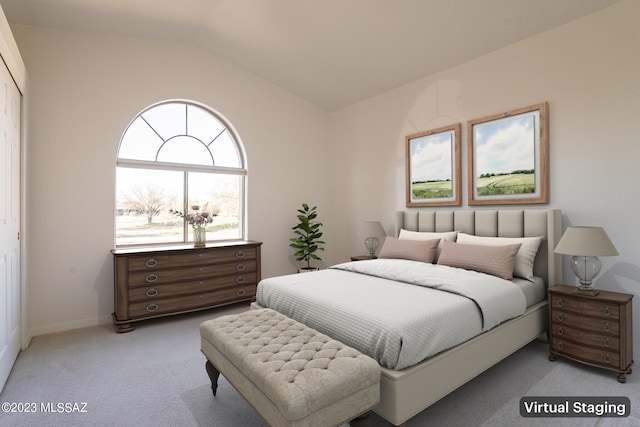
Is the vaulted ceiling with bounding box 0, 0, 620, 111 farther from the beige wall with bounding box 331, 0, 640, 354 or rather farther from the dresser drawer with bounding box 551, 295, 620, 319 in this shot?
the dresser drawer with bounding box 551, 295, 620, 319

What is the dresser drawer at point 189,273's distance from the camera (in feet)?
11.4

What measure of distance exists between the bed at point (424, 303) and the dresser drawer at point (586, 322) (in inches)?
6.2

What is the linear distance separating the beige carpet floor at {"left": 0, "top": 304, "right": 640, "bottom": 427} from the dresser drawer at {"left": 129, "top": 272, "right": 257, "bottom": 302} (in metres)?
0.51

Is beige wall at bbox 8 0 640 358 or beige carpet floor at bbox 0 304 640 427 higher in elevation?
beige wall at bbox 8 0 640 358

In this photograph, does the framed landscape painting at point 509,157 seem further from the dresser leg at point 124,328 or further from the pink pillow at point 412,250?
the dresser leg at point 124,328

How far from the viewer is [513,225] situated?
322cm

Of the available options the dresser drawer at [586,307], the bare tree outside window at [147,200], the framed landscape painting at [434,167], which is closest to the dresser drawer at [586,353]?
the dresser drawer at [586,307]

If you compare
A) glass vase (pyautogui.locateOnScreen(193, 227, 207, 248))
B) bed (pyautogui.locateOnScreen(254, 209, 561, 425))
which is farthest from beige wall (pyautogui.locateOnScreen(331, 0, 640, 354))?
glass vase (pyautogui.locateOnScreen(193, 227, 207, 248))

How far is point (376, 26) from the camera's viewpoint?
133 inches

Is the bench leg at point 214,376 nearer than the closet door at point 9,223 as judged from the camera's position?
Yes

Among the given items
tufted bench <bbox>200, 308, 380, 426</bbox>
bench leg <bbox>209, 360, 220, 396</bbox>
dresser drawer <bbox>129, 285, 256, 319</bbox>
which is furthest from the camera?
dresser drawer <bbox>129, 285, 256, 319</bbox>

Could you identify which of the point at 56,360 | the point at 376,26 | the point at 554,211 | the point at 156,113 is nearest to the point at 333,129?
the point at 376,26

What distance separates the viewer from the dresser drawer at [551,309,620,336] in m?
2.37

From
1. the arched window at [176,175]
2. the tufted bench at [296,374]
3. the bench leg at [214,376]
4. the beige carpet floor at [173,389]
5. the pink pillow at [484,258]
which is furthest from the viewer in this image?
the arched window at [176,175]
